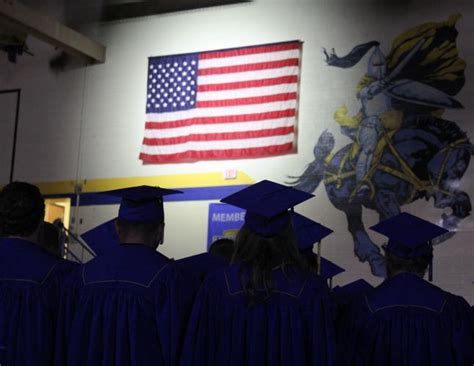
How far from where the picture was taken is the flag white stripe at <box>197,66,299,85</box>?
11.0 metres

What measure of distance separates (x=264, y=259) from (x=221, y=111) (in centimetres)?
774

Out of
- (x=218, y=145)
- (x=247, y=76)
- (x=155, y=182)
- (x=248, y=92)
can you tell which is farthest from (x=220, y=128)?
(x=155, y=182)

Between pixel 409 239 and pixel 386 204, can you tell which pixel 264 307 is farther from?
pixel 386 204

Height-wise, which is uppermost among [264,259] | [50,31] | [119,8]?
[119,8]

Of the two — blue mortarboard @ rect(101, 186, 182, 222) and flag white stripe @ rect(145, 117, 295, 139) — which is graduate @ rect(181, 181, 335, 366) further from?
flag white stripe @ rect(145, 117, 295, 139)

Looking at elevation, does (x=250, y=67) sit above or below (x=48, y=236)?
above

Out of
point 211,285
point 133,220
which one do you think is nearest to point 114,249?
point 133,220

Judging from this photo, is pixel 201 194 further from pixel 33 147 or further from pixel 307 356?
pixel 307 356

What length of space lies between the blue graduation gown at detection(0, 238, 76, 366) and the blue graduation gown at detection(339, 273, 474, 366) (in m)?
1.57

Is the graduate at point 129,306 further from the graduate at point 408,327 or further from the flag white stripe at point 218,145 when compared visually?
the flag white stripe at point 218,145

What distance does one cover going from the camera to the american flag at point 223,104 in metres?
10.9

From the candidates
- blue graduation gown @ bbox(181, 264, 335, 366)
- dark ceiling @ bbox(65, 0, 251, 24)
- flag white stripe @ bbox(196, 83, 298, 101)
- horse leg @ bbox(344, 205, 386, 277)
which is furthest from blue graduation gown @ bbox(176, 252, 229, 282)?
dark ceiling @ bbox(65, 0, 251, 24)

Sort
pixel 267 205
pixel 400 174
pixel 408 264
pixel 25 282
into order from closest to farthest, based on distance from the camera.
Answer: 1. pixel 267 205
2. pixel 25 282
3. pixel 408 264
4. pixel 400 174

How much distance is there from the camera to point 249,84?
11.2m
